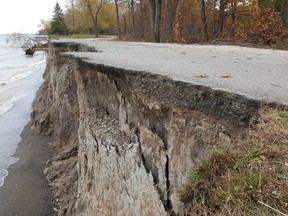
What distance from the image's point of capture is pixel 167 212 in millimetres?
3232

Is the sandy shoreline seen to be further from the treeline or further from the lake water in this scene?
the treeline

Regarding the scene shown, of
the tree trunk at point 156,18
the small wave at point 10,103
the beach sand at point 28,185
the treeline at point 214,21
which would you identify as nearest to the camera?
the beach sand at point 28,185

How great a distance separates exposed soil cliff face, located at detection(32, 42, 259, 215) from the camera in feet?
9.35

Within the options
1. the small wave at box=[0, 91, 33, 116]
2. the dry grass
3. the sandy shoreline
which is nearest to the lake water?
the small wave at box=[0, 91, 33, 116]

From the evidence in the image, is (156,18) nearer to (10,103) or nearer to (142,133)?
(10,103)

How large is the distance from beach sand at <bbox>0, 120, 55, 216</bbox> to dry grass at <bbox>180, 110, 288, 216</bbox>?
6.20 metres

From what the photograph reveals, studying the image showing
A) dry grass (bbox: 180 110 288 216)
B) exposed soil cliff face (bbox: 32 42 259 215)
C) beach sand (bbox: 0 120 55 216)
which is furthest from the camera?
beach sand (bbox: 0 120 55 216)

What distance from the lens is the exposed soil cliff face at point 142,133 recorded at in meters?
2.85

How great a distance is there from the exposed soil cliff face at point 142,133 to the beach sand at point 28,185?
3.91ft

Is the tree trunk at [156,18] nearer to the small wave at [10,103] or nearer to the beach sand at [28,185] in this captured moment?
the beach sand at [28,185]

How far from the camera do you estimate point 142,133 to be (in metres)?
4.04

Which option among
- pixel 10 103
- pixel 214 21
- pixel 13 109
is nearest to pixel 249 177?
pixel 13 109

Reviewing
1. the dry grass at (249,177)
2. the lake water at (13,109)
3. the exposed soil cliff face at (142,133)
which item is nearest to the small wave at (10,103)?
the lake water at (13,109)

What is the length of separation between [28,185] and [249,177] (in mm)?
8232
